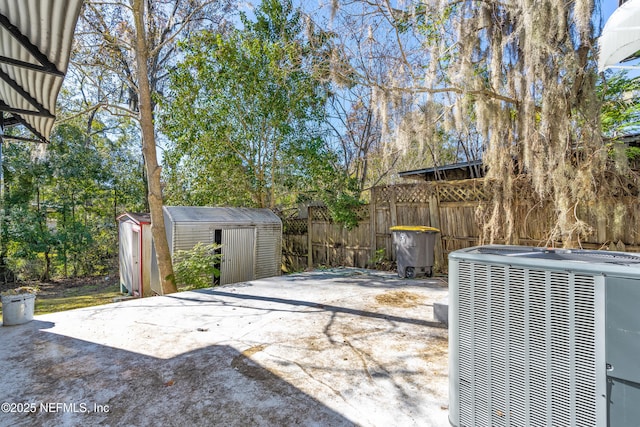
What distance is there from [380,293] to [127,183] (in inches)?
497

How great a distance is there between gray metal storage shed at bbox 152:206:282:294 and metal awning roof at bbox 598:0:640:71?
699 centimetres

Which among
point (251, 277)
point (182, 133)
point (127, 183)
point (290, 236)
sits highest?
point (182, 133)

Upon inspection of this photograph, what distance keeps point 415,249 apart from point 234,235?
13.9 ft

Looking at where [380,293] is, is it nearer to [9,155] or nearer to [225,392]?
[225,392]

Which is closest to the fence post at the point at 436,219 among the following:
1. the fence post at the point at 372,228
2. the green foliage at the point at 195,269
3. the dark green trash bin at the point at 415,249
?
the dark green trash bin at the point at 415,249

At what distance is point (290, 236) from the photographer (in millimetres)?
10219

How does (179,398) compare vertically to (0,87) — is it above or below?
below

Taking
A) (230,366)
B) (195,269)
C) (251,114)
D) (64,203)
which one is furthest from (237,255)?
(64,203)

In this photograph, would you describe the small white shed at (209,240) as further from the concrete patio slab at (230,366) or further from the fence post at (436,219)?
the fence post at (436,219)

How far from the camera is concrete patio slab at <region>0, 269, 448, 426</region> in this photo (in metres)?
1.88

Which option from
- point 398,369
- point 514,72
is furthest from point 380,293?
point 514,72

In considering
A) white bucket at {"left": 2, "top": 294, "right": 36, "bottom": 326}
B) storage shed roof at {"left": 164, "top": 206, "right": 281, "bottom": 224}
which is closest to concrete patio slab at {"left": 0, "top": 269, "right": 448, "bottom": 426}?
white bucket at {"left": 2, "top": 294, "right": 36, "bottom": 326}

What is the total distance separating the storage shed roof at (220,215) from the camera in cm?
708

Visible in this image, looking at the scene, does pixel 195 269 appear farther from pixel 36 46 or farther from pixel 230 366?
pixel 36 46
